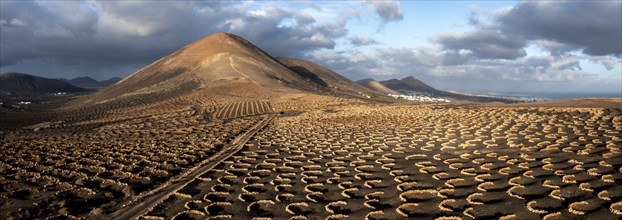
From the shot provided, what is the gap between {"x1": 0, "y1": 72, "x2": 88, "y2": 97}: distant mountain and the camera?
5128 inches

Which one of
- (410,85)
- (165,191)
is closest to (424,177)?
(165,191)

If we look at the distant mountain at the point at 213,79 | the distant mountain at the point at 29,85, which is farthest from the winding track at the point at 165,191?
the distant mountain at the point at 29,85

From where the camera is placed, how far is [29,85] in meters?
137

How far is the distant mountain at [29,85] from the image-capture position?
130m

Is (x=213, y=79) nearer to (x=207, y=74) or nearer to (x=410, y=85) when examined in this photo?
(x=207, y=74)

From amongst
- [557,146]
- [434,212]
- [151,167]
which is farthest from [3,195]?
[557,146]

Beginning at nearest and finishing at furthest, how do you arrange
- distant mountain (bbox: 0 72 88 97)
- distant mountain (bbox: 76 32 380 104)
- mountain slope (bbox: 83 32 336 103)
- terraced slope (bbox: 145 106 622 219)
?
terraced slope (bbox: 145 106 622 219)
distant mountain (bbox: 76 32 380 104)
mountain slope (bbox: 83 32 336 103)
distant mountain (bbox: 0 72 88 97)

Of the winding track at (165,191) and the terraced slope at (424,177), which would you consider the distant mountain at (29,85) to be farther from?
the terraced slope at (424,177)

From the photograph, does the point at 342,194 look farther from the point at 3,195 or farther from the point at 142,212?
the point at 3,195

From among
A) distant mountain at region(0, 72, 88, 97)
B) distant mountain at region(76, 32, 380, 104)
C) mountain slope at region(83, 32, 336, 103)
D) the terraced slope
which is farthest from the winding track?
distant mountain at region(0, 72, 88, 97)

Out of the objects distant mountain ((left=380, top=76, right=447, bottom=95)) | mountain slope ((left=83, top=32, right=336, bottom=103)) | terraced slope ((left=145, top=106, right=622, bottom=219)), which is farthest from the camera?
distant mountain ((left=380, top=76, right=447, bottom=95))

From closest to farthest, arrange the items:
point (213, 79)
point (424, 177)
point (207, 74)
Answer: point (424, 177), point (213, 79), point (207, 74)

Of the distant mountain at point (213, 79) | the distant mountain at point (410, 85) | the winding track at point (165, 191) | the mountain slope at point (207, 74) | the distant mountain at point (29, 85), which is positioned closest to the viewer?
the winding track at point (165, 191)

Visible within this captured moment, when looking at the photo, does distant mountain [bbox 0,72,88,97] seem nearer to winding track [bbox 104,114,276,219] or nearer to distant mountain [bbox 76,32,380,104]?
distant mountain [bbox 76,32,380,104]
